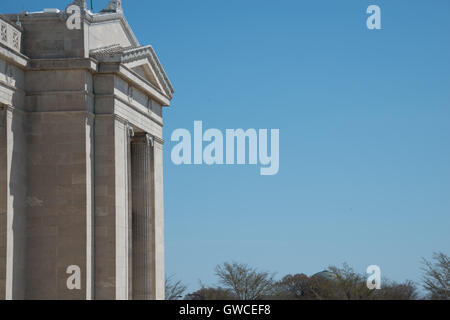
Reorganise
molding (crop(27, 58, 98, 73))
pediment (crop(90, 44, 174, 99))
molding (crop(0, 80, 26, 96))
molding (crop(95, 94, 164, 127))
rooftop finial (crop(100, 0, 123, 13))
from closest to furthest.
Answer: molding (crop(0, 80, 26, 96)) → molding (crop(27, 58, 98, 73)) → molding (crop(95, 94, 164, 127)) → pediment (crop(90, 44, 174, 99)) → rooftop finial (crop(100, 0, 123, 13))

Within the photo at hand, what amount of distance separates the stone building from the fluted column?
4.79 metres

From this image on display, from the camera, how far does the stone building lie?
46.5 m

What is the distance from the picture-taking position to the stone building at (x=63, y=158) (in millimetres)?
46500

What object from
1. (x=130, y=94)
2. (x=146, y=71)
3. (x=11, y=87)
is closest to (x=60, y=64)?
(x=11, y=87)

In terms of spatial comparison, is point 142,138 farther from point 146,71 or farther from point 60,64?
point 60,64

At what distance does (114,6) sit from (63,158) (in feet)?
40.6

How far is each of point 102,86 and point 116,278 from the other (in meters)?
10.3

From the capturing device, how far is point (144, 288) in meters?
56.4

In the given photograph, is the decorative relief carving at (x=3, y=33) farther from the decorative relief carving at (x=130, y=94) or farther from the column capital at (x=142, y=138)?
the column capital at (x=142, y=138)

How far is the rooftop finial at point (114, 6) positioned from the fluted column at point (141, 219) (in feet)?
25.3

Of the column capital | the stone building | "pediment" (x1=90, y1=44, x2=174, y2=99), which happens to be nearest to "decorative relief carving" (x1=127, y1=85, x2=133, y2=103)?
the stone building

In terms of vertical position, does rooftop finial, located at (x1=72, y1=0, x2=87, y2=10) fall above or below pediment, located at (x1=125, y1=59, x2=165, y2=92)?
above

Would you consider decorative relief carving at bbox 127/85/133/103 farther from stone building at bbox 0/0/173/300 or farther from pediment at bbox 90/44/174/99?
pediment at bbox 90/44/174/99
